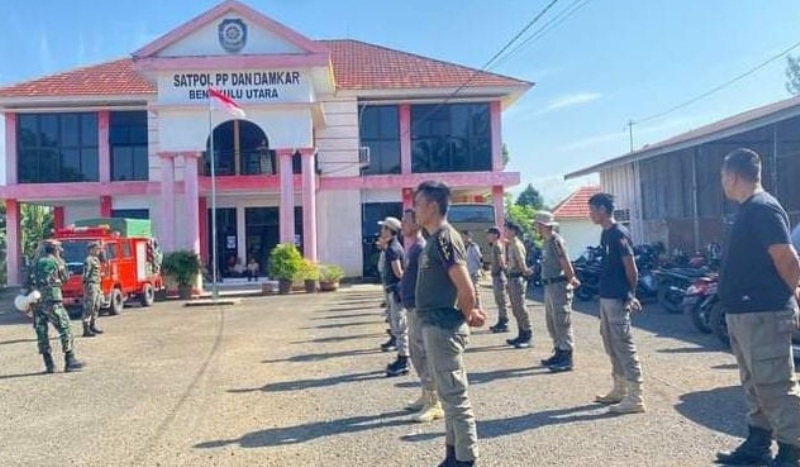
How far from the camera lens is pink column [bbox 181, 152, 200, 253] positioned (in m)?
23.0

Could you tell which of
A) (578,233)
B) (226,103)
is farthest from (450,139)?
(578,233)

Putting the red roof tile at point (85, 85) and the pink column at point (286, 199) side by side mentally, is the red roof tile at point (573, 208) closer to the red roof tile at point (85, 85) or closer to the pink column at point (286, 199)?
the pink column at point (286, 199)

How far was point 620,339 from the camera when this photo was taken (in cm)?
645

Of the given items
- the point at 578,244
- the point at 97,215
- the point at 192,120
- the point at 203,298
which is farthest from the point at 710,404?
the point at 578,244

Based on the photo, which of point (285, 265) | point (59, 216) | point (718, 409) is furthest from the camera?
point (59, 216)

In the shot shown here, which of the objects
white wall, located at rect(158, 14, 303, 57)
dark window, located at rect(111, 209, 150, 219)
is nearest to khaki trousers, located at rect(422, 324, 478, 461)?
white wall, located at rect(158, 14, 303, 57)

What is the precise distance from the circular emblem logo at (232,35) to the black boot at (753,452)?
21088mm

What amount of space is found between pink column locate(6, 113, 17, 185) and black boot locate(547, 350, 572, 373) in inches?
1005

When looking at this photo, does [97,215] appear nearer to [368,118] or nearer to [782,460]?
[368,118]

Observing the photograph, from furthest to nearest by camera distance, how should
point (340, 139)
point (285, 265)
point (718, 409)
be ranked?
point (340, 139), point (285, 265), point (718, 409)

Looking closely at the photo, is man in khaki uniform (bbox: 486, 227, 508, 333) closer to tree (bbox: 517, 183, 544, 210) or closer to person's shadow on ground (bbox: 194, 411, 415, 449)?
person's shadow on ground (bbox: 194, 411, 415, 449)

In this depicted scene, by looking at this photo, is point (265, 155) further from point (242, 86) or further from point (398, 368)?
point (398, 368)

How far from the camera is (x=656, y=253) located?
19547 millimetres

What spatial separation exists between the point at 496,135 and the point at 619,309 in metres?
22.4
